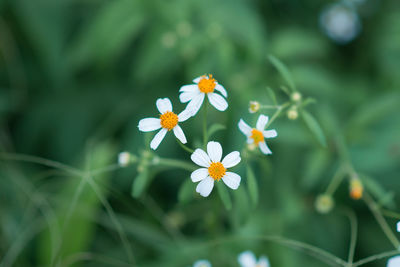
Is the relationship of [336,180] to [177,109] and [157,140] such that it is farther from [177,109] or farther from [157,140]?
[157,140]

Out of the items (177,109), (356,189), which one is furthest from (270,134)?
(177,109)

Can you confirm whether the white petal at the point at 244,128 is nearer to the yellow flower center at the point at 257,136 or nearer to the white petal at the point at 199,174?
the yellow flower center at the point at 257,136

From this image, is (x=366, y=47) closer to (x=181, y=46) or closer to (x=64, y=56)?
(x=181, y=46)

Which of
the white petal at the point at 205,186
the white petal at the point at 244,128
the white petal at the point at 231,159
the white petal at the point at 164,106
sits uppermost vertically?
the white petal at the point at 164,106

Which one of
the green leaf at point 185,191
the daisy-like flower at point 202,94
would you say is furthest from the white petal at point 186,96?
the green leaf at point 185,191

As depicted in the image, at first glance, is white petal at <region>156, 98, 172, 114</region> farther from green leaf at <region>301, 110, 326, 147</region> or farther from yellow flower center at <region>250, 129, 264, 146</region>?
green leaf at <region>301, 110, 326, 147</region>
